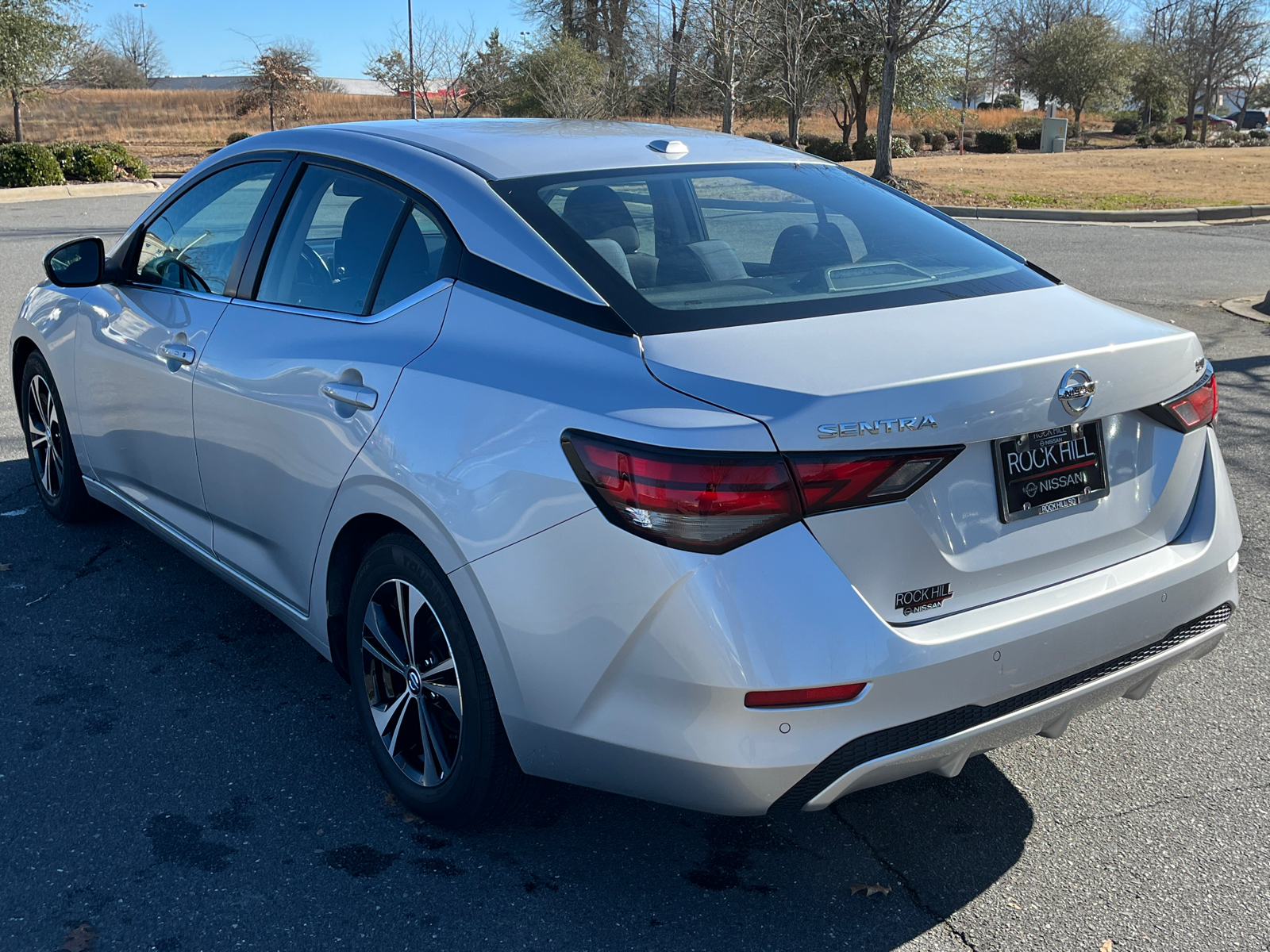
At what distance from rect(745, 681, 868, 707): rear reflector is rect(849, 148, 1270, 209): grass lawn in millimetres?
19999

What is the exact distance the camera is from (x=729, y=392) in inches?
85.9

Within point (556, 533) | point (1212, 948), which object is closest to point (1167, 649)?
point (1212, 948)

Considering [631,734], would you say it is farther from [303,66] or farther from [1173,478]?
[303,66]

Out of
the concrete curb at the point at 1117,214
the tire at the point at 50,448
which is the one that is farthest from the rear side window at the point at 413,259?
the concrete curb at the point at 1117,214

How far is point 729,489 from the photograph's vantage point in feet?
6.88

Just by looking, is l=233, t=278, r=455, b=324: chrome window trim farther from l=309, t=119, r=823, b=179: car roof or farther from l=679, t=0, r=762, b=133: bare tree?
l=679, t=0, r=762, b=133: bare tree

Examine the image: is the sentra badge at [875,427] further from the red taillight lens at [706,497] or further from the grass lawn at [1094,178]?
the grass lawn at [1094,178]

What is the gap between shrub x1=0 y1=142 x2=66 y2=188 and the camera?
2331cm

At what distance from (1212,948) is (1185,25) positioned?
6512 cm

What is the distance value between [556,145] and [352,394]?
994 millimetres

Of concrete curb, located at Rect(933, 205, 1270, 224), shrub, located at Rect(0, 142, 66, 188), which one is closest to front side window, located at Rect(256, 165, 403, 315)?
concrete curb, located at Rect(933, 205, 1270, 224)

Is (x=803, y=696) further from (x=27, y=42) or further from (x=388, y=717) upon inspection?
(x=27, y=42)

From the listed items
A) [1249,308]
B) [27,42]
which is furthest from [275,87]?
[1249,308]

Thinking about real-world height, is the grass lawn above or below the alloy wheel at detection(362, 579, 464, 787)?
above
